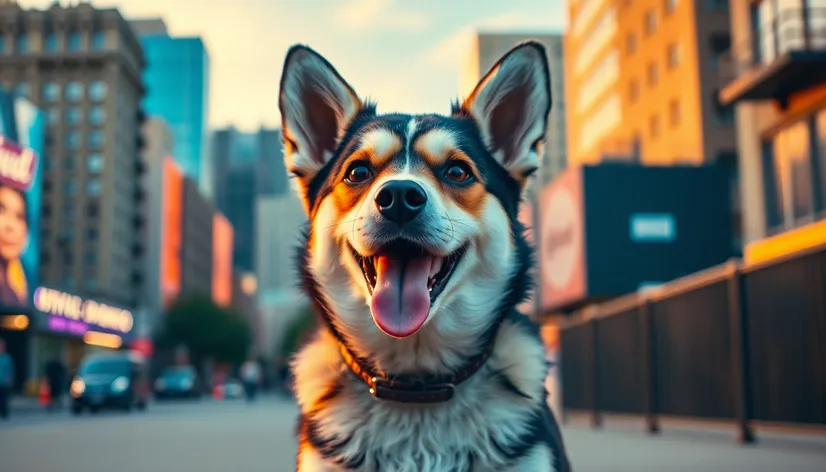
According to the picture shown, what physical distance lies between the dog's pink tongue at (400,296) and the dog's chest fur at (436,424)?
0.37 meters

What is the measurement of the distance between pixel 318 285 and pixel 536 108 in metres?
1.32

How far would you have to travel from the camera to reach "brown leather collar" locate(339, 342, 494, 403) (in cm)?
406

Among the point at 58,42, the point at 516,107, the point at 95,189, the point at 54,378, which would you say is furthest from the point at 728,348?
the point at 58,42

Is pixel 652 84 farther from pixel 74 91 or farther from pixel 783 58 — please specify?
pixel 74 91

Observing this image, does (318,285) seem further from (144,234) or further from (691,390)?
(144,234)

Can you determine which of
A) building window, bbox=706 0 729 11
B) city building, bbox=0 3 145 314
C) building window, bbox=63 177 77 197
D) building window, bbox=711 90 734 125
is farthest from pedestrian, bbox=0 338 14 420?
building window, bbox=63 177 77 197

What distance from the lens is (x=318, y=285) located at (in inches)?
172

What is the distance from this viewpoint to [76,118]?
88.3 metres

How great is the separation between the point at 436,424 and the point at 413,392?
159 millimetres

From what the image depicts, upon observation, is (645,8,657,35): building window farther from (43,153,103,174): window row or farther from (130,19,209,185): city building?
(130,19,209,185): city building

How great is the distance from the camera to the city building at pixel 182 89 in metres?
186

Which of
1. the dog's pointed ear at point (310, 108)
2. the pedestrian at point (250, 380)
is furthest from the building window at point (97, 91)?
the dog's pointed ear at point (310, 108)

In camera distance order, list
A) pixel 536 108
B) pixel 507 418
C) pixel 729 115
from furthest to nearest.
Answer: pixel 729 115 → pixel 536 108 → pixel 507 418

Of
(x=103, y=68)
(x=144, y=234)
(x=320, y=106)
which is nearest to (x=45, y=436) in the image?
(x=320, y=106)
